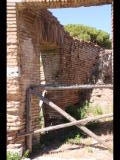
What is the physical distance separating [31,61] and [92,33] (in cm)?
1605

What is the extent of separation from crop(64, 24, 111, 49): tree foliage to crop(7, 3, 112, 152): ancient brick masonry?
11431 mm

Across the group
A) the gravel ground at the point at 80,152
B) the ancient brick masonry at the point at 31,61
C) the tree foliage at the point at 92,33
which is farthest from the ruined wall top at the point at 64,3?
the tree foliage at the point at 92,33

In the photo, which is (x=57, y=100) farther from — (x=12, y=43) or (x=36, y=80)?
(x=12, y=43)

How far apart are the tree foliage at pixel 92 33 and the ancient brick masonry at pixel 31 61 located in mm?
11431

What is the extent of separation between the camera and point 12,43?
23.8 feet

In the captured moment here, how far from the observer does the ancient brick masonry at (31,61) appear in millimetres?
7246

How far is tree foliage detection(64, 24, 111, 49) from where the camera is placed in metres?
23.2

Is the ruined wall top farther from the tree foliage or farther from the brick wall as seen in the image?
the tree foliage

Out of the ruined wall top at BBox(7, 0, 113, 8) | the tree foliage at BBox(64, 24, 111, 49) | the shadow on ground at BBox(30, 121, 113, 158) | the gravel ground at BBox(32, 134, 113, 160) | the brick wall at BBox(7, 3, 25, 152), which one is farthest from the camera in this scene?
the tree foliage at BBox(64, 24, 111, 49)

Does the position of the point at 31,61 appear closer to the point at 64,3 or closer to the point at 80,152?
the point at 64,3

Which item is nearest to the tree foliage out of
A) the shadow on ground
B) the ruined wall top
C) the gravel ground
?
the shadow on ground
